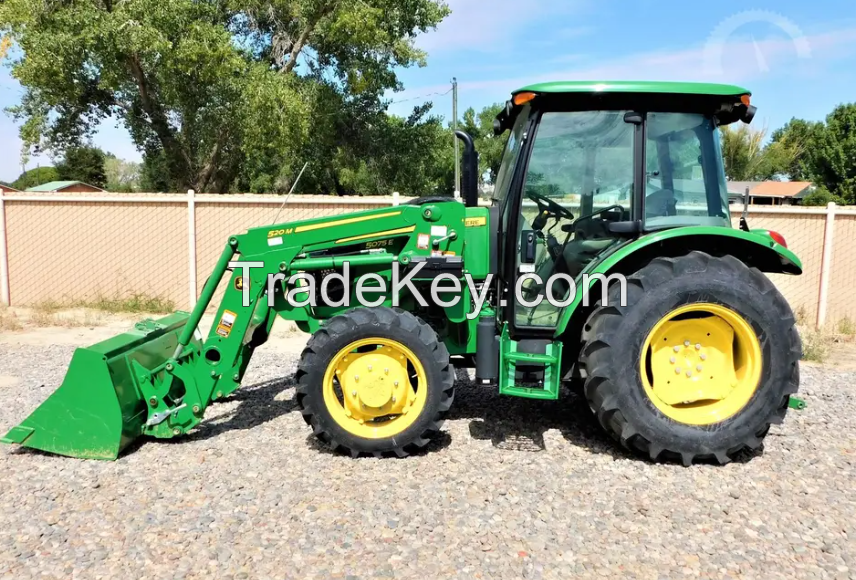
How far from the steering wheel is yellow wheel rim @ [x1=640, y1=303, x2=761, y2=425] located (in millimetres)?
984

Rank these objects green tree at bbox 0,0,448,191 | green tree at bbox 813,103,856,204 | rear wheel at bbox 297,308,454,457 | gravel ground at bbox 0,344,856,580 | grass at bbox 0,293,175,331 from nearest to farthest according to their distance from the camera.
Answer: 1. gravel ground at bbox 0,344,856,580
2. rear wheel at bbox 297,308,454,457
3. grass at bbox 0,293,175,331
4. green tree at bbox 0,0,448,191
5. green tree at bbox 813,103,856,204

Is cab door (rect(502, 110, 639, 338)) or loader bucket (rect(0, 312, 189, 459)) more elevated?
cab door (rect(502, 110, 639, 338))

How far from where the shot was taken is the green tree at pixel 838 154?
29372mm

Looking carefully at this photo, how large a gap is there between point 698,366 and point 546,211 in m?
1.42

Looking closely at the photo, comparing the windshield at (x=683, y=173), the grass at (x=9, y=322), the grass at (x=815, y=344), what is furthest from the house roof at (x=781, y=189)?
the grass at (x=9, y=322)

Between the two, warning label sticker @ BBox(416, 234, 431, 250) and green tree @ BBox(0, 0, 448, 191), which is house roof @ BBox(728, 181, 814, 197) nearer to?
green tree @ BBox(0, 0, 448, 191)

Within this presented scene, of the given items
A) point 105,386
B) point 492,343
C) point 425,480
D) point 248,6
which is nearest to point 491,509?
point 425,480

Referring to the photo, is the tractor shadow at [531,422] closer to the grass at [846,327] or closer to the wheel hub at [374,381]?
the wheel hub at [374,381]

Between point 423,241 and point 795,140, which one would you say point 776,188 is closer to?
point 795,140

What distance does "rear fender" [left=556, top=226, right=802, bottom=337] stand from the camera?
3992 mm

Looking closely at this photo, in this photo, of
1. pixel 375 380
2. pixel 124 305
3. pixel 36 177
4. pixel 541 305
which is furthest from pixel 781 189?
pixel 36 177

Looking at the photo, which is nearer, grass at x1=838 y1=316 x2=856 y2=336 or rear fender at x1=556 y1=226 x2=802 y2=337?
rear fender at x1=556 y1=226 x2=802 y2=337

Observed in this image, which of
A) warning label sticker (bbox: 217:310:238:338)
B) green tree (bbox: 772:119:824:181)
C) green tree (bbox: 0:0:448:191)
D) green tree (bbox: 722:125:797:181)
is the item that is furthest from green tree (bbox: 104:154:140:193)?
warning label sticker (bbox: 217:310:238:338)

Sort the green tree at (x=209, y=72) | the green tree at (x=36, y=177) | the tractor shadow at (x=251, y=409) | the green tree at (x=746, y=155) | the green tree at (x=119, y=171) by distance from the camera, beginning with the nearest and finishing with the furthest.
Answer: the tractor shadow at (x=251, y=409) < the green tree at (x=209, y=72) < the green tree at (x=746, y=155) < the green tree at (x=36, y=177) < the green tree at (x=119, y=171)
